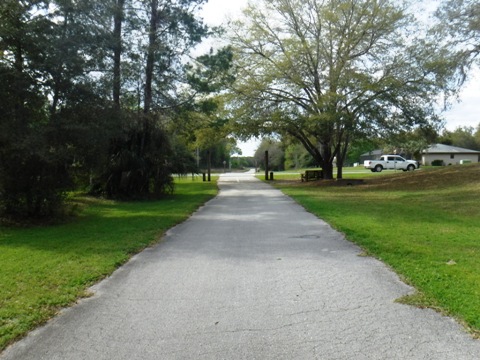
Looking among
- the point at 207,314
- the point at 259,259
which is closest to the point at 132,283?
the point at 207,314

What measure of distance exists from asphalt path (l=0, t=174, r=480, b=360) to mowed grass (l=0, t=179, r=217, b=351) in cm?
28

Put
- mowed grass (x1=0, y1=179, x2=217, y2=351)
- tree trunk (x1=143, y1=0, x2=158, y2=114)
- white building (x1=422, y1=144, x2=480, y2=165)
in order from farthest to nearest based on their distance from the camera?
white building (x1=422, y1=144, x2=480, y2=165) → tree trunk (x1=143, y1=0, x2=158, y2=114) → mowed grass (x1=0, y1=179, x2=217, y2=351)

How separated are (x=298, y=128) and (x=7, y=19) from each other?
21862mm

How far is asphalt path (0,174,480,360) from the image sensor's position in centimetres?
358

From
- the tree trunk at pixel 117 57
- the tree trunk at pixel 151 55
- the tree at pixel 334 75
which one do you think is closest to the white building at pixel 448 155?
the tree at pixel 334 75

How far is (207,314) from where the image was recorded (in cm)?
443

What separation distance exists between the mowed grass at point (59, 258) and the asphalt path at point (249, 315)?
0.92 ft

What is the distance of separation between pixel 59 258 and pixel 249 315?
14.1 ft

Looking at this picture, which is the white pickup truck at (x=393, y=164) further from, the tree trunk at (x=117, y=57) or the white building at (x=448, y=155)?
the tree trunk at (x=117, y=57)

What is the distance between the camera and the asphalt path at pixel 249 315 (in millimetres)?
3582

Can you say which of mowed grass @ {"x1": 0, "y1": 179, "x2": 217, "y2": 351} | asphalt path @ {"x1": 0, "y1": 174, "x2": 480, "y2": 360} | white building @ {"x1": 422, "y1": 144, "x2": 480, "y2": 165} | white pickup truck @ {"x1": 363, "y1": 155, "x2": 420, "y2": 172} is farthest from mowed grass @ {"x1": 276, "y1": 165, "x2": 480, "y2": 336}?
white building @ {"x1": 422, "y1": 144, "x2": 480, "y2": 165}

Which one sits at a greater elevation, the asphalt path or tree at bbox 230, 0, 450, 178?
tree at bbox 230, 0, 450, 178

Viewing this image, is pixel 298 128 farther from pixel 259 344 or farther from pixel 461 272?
pixel 259 344

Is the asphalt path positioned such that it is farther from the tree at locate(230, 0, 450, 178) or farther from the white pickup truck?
the white pickup truck
